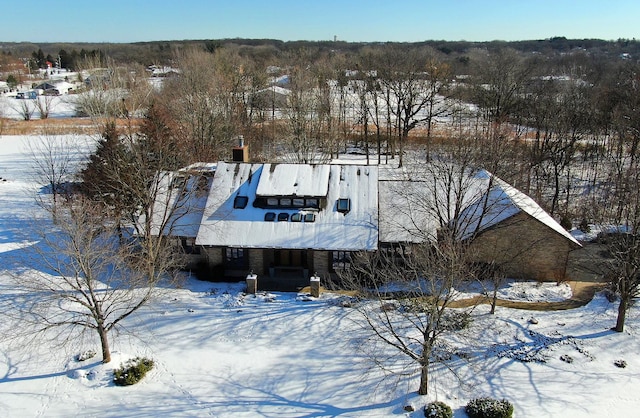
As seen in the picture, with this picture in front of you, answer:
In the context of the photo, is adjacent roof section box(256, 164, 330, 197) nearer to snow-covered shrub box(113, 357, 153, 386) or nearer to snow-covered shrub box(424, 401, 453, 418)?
snow-covered shrub box(113, 357, 153, 386)

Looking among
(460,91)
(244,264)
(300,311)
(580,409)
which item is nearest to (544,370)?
(580,409)

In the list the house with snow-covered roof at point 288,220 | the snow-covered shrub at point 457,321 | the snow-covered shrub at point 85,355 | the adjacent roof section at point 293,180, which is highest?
the adjacent roof section at point 293,180

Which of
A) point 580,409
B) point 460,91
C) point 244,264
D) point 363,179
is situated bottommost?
point 580,409

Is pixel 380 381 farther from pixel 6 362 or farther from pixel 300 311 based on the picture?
pixel 6 362

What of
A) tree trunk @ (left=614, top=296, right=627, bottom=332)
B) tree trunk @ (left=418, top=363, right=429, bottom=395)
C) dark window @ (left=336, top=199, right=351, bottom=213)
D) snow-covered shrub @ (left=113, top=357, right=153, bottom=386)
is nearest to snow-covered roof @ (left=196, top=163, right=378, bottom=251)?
dark window @ (left=336, top=199, right=351, bottom=213)

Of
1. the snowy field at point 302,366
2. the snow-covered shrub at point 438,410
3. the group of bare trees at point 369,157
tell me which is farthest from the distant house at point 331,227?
the snow-covered shrub at point 438,410

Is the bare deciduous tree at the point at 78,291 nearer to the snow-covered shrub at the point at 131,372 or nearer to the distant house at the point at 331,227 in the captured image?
the snow-covered shrub at the point at 131,372

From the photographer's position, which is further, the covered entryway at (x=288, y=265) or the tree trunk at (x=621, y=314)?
the covered entryway at (x=288, y=265)
